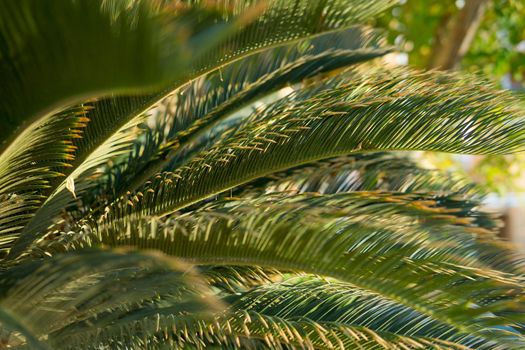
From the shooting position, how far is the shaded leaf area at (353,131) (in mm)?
3957

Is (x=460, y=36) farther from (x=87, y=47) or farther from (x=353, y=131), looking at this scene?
(x=87, y=47)

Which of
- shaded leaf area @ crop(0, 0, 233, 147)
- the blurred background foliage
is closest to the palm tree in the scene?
shaded leaf area @ crop(0, 0, 233, 147)

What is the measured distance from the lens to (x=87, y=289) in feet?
9.87

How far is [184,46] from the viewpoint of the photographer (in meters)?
2.45

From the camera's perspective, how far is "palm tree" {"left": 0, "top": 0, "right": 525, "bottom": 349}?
105 inches

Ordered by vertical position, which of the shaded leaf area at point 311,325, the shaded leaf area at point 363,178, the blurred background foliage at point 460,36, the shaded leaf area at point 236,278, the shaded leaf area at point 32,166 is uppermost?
the blurred background foliage at point 460,36

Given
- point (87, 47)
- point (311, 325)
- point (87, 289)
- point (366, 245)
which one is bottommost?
point (87, 289)

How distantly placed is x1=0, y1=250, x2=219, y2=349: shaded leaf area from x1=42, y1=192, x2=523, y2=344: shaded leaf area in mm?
326

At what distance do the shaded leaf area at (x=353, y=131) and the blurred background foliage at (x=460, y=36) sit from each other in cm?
544

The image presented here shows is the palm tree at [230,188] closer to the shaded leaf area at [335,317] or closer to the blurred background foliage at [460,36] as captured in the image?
the shaded leaf area at [335,317]

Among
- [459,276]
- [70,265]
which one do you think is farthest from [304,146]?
[70,265]

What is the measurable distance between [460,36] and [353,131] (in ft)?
20.0

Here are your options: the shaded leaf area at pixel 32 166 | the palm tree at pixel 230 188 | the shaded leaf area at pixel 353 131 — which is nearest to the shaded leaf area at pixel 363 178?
the palm tree at pixel 230 188

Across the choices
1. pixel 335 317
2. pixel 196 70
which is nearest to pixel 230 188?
pixel 196 70
